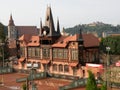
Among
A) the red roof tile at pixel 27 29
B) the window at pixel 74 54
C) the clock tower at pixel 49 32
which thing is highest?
the red roof tile at pixel 27 29

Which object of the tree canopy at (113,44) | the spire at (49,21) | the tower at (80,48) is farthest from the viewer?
the tree canopy at (113,44)

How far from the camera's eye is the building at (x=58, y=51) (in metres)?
72.1

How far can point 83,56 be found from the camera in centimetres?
7325

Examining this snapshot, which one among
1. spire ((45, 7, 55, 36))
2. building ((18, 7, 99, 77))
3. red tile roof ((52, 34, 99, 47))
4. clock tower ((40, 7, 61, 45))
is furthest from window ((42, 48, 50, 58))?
spire ((45, 7, 55, 36))

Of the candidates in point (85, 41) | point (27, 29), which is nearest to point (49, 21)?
point (85, 41)

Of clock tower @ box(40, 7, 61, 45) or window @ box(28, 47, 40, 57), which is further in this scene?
window @ box(28, 47, 40, 57)

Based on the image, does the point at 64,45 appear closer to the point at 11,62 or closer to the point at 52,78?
the point at 52,78

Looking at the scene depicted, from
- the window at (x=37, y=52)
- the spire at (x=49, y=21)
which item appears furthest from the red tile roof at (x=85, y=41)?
the window at (x=37, y=52)

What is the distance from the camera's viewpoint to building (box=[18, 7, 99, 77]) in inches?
2837

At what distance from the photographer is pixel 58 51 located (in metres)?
77.9

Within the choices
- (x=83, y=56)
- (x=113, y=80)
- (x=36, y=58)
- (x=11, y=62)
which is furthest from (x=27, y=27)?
(x=113, y=80)

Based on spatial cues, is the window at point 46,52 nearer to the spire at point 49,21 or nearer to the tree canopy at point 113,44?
the spire at point 49,21

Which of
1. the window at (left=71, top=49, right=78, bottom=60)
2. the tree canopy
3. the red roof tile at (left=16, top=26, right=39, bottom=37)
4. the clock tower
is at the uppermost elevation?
the red roof tile at (left=16, top=26, right=39, bottom=37)

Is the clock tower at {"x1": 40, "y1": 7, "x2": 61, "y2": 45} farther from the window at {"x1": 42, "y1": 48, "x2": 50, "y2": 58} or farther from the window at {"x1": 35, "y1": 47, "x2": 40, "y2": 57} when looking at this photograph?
the window at {"x1": 35, "y1": 47, "x2": 40, "y2": 57}
